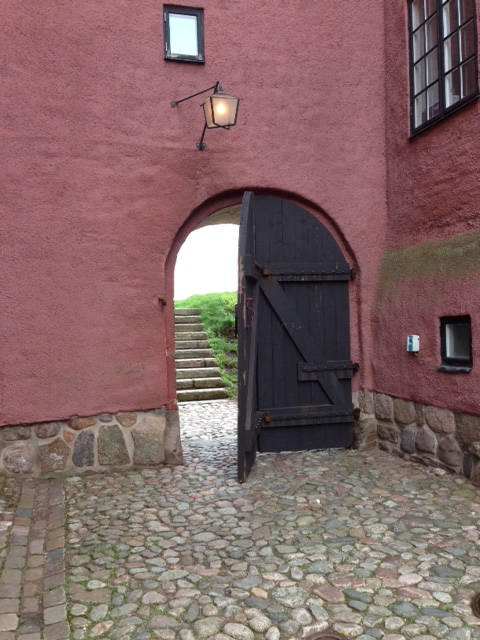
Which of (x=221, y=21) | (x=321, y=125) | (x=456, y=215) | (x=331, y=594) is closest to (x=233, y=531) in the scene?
(x=331, y=594)

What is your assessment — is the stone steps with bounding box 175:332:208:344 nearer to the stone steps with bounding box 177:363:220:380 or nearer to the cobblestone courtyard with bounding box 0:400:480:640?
the stone steps with bounding box 177:363:220:380

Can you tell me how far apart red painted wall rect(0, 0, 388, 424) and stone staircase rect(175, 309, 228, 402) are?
4.04 m

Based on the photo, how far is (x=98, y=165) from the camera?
193 inches

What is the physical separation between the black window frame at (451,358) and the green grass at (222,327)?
4.99 m

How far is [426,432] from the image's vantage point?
15.7 ft

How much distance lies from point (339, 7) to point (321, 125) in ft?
4.06

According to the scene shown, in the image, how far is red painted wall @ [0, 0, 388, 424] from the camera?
472 cm

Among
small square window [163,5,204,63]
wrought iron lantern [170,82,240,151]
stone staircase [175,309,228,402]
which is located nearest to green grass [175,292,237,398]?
stone staircase [175,309,228,402]

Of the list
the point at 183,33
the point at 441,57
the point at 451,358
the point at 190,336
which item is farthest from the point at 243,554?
the point at 190,336

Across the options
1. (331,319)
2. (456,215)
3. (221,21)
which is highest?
(221,21)

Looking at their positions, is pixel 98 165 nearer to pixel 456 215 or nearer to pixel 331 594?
pixel 456 215

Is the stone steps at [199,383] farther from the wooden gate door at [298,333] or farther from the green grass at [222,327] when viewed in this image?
the wooden gate door at [298,333]

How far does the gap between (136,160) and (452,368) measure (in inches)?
130

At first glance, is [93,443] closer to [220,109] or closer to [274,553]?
[274,553]
